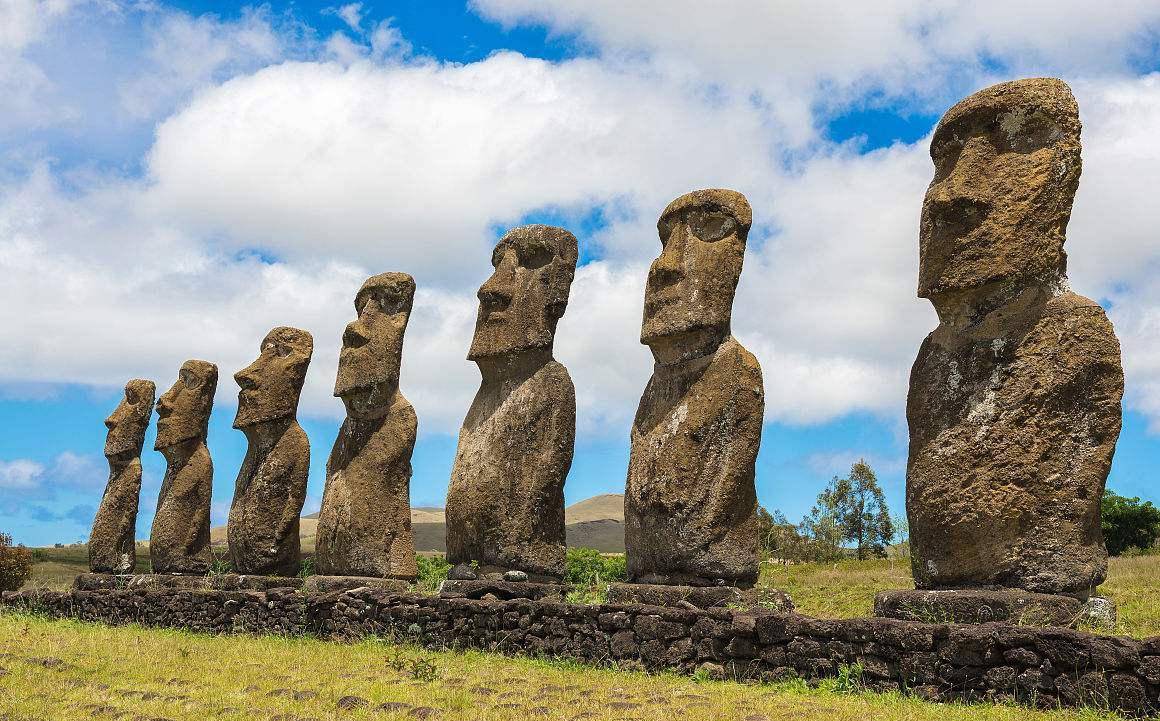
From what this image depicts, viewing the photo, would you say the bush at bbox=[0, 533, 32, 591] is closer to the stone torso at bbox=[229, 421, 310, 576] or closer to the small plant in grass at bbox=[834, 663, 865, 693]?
the stone torso at bbox=[229, 421, 310, 576]

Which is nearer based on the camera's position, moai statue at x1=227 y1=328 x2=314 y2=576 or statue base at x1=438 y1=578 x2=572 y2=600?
statue base at x1=438 y1=578 x2=572 y2=600

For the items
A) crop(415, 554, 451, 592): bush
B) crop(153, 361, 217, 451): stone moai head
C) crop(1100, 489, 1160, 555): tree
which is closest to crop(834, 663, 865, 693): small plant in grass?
crop(415, 554, 451, 592): bush

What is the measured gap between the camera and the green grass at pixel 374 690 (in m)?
8.49

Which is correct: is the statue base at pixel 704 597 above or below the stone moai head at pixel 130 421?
below

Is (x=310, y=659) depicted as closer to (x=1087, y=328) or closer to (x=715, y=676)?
(x=715, y=676)

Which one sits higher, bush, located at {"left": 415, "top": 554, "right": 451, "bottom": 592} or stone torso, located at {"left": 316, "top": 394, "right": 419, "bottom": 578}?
stone torso, located at {"left": 316, "top": 394, "right": 419, "bottom": 578}

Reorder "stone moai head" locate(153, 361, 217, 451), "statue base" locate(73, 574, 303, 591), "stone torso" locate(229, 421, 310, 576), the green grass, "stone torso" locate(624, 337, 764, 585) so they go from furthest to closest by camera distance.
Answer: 1. "stone moai head" locate(153, 361, 217, 451)
2. "stone torso" locate(229, 421, 310, 576)
3. "statue base" locate(73, 574, 303, 591)
4. "stone torso" locate(624, 337, 764, 585)
5. the green grass

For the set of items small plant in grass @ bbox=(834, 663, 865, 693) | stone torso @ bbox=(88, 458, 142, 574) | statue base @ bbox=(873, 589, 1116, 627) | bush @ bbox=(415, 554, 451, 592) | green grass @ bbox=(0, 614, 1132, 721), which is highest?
stone torso @ bbox=(88, 458, 142, 574)

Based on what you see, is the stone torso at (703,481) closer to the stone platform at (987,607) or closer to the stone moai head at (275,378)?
the stone platform at (987,607)

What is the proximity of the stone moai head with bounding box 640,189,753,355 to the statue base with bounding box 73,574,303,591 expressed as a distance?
6.79 m

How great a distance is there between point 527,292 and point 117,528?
10.8m

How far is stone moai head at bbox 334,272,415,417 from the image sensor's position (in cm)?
1551

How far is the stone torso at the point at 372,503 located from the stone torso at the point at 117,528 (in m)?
6.56

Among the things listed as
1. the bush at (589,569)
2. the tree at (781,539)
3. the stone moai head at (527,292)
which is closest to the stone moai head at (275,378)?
the stone moai head at (527,292)
